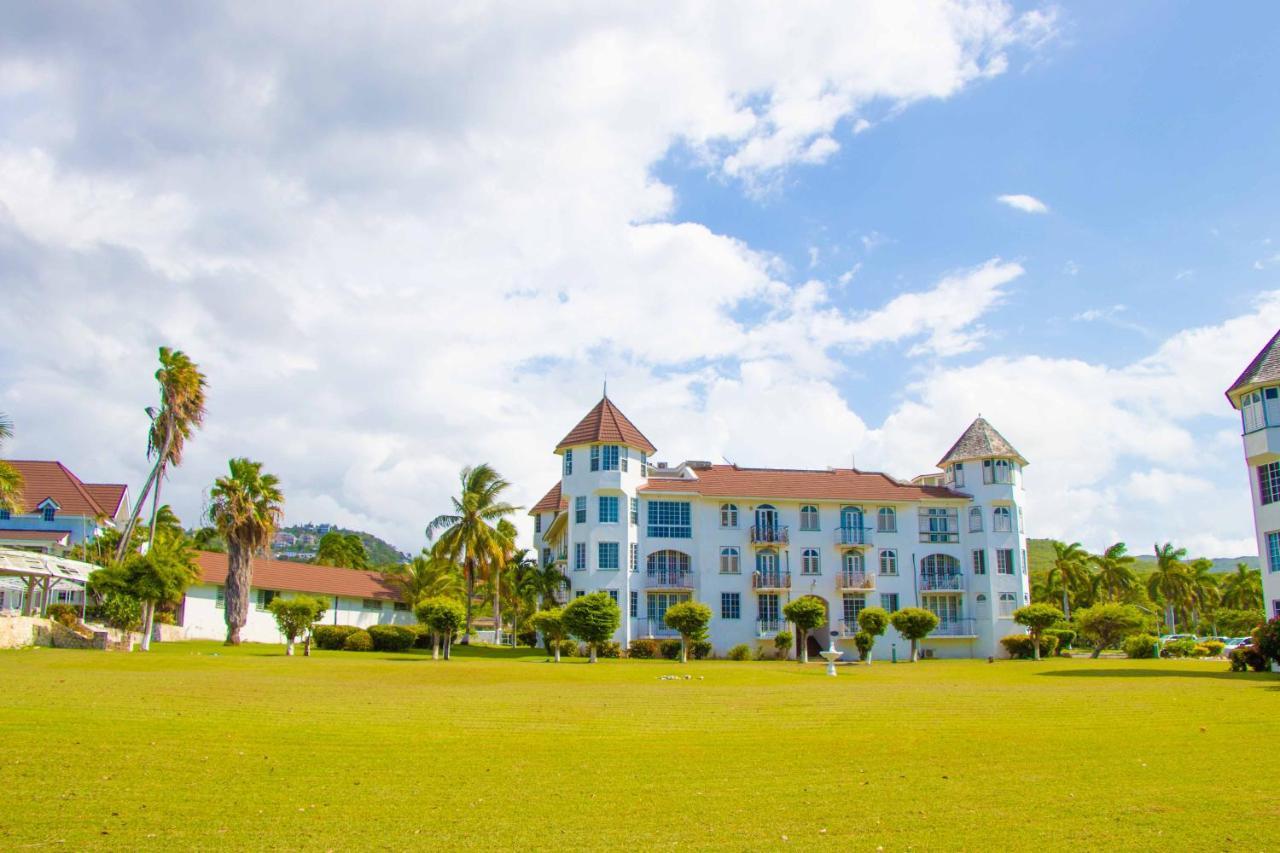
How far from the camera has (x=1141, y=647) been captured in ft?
147

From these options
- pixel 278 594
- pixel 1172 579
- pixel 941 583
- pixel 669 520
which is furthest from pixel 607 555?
pixel 1172 579

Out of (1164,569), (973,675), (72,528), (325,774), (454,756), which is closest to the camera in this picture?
(325,774)

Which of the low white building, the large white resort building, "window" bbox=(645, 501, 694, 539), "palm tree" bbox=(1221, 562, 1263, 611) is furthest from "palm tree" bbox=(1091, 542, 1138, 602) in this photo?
the low white building

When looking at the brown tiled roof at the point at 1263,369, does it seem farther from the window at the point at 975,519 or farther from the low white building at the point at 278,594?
the low white building at the point at 278,594

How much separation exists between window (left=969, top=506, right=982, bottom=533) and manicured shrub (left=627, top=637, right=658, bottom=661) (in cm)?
1987

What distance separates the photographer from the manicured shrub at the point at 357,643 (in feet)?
148

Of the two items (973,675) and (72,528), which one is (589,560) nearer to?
(973,675)

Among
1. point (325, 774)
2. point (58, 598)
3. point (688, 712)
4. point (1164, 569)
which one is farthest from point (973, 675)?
point (1164, 569)

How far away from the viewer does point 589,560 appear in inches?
2004

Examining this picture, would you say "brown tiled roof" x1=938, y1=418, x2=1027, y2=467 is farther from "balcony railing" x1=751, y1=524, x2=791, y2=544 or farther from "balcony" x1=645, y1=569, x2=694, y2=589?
"balcony" x1=645, y1=569, x2=694, y2=589

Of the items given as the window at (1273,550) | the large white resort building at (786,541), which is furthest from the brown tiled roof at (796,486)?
the window at (1273,550)

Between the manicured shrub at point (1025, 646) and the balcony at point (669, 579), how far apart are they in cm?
1654

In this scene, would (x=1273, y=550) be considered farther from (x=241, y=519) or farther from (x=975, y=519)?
(x=241, y=519)

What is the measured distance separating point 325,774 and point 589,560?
39737 mm
